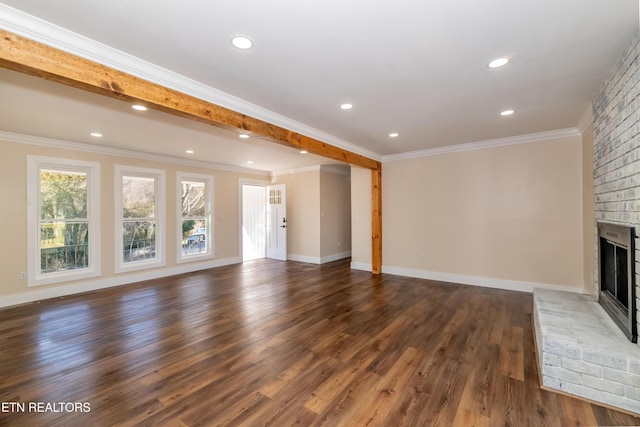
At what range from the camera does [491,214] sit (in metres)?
4.76

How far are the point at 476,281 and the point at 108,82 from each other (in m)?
5.64

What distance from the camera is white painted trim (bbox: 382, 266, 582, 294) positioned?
4.32 metres

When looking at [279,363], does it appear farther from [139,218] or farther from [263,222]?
[263,222]

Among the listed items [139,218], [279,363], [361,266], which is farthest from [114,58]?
[361,266]

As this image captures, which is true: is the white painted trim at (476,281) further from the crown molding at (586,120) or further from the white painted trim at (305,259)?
the crown molding at (586,120)

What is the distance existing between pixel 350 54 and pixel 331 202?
17.7ft

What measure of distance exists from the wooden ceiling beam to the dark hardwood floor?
2241 millimetres

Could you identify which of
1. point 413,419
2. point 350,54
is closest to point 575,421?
point 413,419

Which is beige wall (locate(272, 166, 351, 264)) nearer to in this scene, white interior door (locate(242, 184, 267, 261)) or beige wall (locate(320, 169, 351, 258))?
beige wall (locate(320, 169, 351, 258))

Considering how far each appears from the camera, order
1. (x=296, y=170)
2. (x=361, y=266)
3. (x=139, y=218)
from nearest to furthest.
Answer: (x=139, y=218) < (x=361, y=266) < (x=296, y=170)

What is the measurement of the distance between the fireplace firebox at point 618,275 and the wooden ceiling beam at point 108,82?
3384mm

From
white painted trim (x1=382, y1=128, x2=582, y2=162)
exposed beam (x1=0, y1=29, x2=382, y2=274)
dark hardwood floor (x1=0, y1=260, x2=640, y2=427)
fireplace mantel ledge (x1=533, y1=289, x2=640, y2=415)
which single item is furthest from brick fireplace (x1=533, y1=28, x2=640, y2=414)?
exposed beam (x1=0, y1=29, x2=382, y2=274)

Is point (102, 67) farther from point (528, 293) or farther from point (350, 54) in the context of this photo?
point (528, 293)

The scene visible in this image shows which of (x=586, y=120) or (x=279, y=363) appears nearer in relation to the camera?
(x=279, y=363)
